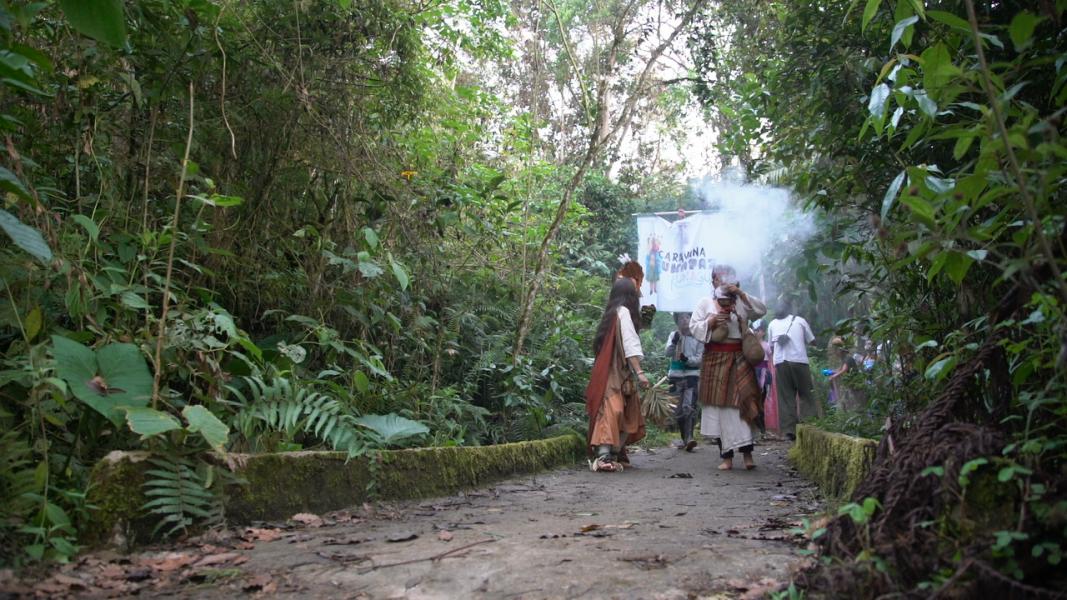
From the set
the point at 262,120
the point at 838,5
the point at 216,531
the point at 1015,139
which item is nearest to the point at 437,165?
the point at 262,120

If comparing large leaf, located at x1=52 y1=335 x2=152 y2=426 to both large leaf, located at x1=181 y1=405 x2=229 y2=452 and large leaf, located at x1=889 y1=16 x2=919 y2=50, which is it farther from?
large leaf, located at x1=889 y1=16 x2=919 y2=50

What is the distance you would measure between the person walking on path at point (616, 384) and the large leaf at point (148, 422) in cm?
534

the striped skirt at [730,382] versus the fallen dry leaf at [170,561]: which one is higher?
the striped skirt at [730,382]

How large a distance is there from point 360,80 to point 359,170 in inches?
29.0

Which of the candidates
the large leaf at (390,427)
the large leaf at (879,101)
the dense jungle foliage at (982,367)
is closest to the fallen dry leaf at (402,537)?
the large leaf at (390,427)

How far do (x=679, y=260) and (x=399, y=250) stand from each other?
27.5 feet

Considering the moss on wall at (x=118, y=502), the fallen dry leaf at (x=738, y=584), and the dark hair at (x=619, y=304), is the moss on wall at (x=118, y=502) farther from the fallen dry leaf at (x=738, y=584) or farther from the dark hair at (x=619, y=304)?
the dark hair at (x=619, y=304)

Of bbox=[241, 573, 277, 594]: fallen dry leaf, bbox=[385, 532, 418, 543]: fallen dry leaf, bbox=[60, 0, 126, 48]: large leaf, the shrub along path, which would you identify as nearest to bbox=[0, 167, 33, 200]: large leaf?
bbox=[60, 0, 126, 48]: large leaf

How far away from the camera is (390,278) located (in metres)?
7.03

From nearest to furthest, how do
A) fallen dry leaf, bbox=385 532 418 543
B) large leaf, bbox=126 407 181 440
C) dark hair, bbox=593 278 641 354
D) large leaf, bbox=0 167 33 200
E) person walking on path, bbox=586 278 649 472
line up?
large leaf, bbox=0 167 33 200 → large leaf, bbox=126 407 181 440 → fallen dry leaf, bbox=385 532 418 543 → person walking on path, bbox=586 278 649 472 → dark hair, bbox=593 278 641 354

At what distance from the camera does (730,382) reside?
8.72 m

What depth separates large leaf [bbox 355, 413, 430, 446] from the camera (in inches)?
216

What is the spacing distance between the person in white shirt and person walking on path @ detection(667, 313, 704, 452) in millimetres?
1279

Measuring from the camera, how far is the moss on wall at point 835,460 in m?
4.81
